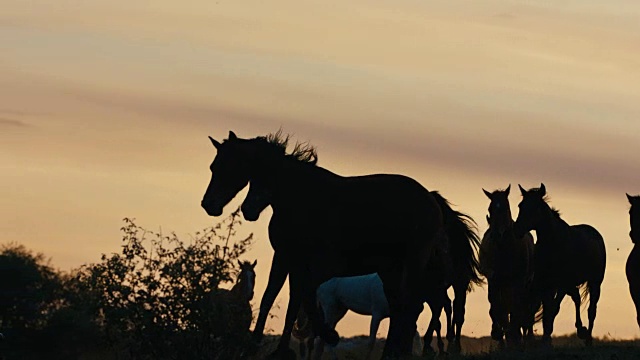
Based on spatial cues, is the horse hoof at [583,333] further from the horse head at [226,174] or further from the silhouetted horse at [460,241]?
the horse head at [226,174]

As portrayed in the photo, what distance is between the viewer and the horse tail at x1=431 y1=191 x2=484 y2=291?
25.4m

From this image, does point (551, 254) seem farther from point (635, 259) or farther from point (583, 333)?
point (583, 333)

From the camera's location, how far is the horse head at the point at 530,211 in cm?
2880

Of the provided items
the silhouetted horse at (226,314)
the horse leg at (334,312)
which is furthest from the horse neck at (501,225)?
the silhouetted horse at (226,314)

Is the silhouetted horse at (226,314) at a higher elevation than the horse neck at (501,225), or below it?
below

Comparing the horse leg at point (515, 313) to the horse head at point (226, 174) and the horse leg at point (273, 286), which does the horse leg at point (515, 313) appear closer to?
the horse leg at point (273, 286)

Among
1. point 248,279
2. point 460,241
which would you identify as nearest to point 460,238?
point 460,241

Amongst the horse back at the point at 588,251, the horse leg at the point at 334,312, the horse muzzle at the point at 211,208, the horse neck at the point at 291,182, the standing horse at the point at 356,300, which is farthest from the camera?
the horse leg at the point at 334,312

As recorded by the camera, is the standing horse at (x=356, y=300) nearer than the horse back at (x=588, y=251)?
No

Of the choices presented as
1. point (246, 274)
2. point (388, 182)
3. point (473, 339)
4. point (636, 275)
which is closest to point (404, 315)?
point (388, 182)

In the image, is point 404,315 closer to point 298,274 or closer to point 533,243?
point 298,274

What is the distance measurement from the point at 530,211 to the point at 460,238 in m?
3.58

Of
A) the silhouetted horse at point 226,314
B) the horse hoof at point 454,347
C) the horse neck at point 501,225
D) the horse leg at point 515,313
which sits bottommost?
the silhouetted horse at point 226,314

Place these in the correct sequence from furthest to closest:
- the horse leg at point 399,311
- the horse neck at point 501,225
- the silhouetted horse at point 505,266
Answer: the horse neck at point 501,225, the silhouetted horse at point 505,266, the horse leg at point 399,311
